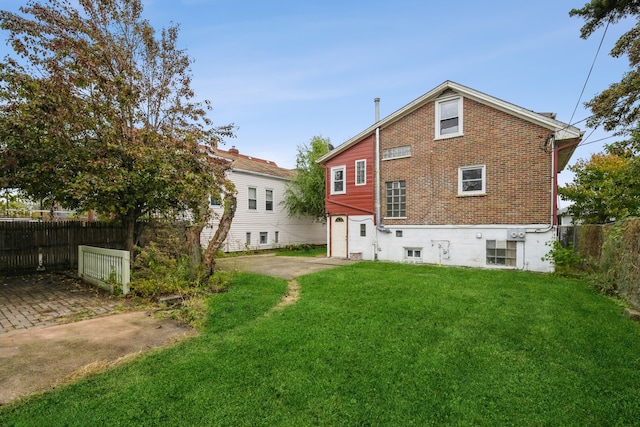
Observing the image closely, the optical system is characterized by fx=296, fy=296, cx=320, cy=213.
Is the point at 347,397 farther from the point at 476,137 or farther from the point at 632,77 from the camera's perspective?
the point at 476,137

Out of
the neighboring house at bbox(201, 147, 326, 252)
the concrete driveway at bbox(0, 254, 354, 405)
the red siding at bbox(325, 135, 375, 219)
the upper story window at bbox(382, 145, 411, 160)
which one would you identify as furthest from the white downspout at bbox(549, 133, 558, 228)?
the neighboring house at bbox(201, 147, 326, 252)

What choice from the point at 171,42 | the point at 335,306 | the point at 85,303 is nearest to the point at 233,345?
the point at 335,306

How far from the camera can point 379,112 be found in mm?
14672

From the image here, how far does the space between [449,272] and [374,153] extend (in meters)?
6.41

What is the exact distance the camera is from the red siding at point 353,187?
13.9 m

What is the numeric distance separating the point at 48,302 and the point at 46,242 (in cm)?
501

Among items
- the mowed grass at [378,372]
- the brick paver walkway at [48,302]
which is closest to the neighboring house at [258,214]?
the brick paver walkway at [48,302]

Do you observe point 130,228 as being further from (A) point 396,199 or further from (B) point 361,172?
(A) point 396,199

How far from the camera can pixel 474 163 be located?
37.3 ft

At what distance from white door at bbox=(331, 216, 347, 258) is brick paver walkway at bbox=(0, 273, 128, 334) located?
32.3ft

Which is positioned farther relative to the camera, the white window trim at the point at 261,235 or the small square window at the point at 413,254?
the white window trim at the point at 261,235

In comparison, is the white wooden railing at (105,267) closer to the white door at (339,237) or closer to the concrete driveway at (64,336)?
the concrete driveway at (64,336)

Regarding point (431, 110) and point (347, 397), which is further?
point (431, 110)

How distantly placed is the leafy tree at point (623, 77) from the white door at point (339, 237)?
31.8ft
